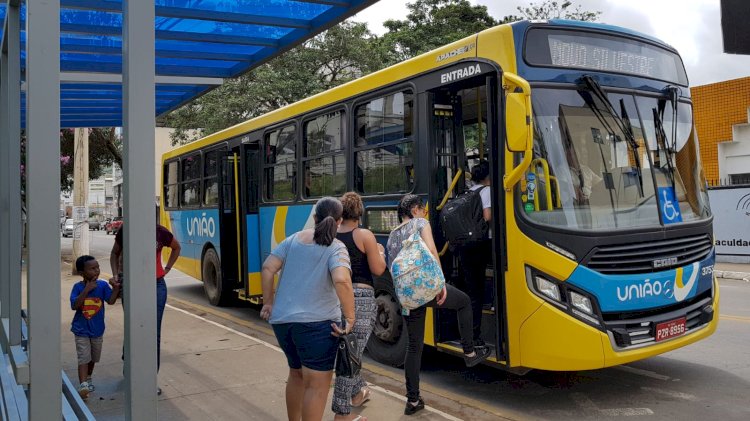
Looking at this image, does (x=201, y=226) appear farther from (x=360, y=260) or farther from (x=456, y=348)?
(x=360, y=260)

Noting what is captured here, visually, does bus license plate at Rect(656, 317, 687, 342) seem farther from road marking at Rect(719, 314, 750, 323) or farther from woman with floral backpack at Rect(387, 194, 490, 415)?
road marking at Rect(719, 314, 750, 323)

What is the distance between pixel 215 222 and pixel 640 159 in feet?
25.0

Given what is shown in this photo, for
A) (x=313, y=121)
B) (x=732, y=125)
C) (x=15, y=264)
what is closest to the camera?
(x=15, y=264)

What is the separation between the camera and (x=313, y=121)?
8.08m

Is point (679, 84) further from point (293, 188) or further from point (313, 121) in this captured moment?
point (293, 188)

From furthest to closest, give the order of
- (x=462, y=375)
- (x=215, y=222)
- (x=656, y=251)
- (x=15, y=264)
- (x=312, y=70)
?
(x=312, y=70) → (x=215, y=222) → (x=462, y=375) → (x=656, y=251) → (x=15, y=264)

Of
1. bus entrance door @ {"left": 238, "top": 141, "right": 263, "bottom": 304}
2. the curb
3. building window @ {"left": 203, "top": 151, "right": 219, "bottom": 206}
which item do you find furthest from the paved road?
the curb

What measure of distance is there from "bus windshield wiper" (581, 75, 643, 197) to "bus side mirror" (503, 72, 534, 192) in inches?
29.1

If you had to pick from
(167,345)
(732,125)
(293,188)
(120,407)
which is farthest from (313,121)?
(732,125)

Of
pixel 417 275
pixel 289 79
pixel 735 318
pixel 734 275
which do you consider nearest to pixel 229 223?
pixel 417 275

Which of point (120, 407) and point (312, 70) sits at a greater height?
point (312, 70)

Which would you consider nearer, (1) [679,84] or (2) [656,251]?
(2) [656,251]

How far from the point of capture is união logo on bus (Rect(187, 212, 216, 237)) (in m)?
11.4

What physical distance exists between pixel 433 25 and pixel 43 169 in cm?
2744
